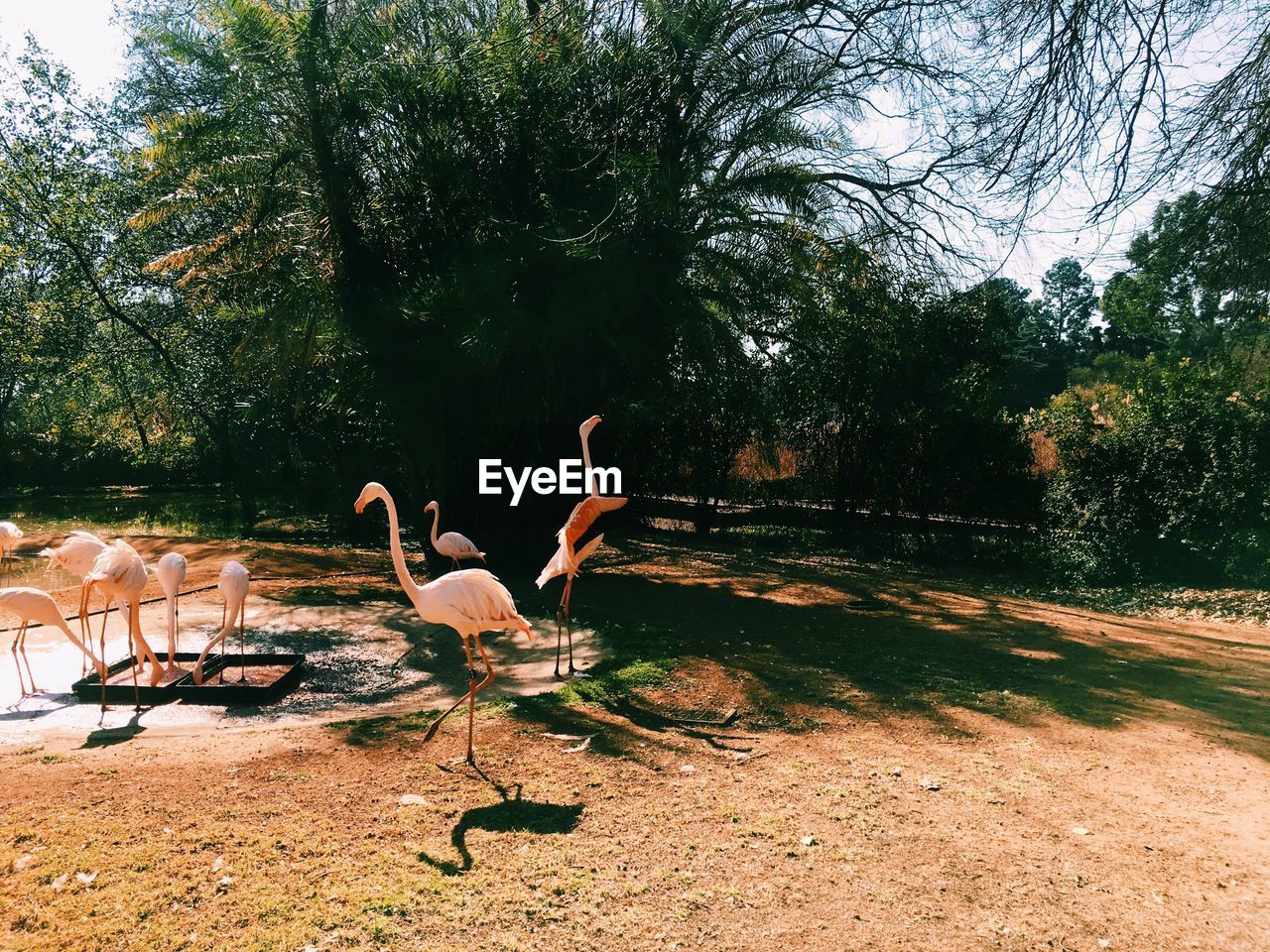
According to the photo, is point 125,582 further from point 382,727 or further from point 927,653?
point 927,653

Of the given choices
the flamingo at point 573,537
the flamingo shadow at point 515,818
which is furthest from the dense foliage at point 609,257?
the flamingo shadow at point 515,818

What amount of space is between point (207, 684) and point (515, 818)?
359 centimetres

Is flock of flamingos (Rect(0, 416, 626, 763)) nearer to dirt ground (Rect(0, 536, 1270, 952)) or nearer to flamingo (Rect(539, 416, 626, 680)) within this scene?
flamingo (Rect(539, 416, 626, 680))

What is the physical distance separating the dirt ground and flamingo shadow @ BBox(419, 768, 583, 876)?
0.06 feet

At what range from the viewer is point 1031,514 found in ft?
46.5

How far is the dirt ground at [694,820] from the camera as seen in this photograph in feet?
10.8

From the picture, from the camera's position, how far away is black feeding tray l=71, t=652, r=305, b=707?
20.4ft

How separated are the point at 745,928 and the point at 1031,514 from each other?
12.8m

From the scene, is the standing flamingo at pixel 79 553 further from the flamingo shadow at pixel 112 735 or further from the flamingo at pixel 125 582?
the flamingo shadow at pixel 112 735

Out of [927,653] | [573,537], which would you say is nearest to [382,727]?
[573,537]

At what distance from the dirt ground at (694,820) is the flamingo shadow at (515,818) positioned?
18mm

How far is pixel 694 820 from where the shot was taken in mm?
4211

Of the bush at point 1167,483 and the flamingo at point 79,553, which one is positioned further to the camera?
the bush at point 1167,483

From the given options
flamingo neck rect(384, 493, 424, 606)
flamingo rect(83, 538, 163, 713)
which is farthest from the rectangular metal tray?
flamingo neck rect(384, 493, 424, 606)
